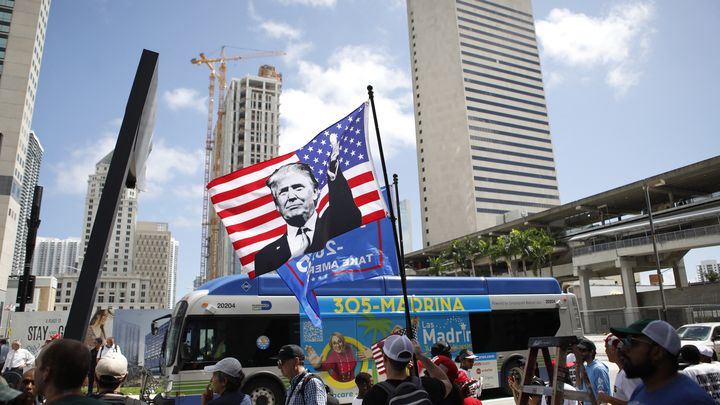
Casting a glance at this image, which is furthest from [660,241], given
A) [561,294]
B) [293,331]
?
[293,331]

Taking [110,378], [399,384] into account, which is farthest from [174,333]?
[399,384]

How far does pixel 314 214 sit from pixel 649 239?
48.4 meters

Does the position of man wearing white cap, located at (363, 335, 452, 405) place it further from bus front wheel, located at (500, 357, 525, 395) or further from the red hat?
bus front wheel, located at (500, 357, 525, 395)

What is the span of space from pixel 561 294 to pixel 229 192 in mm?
12445

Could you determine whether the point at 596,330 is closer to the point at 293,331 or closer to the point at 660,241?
the point at 660,241

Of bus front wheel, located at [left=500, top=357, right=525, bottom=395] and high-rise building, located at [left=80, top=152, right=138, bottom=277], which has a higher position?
high-rise building, located at [left=80, top=152, right=138, bottom=277]

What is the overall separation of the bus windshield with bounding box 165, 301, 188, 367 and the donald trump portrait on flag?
482cm

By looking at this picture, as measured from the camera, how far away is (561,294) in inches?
644

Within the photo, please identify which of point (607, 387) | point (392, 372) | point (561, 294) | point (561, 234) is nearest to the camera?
point (392, 372)

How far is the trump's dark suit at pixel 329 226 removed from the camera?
7469 millimetres

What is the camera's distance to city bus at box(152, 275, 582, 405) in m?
11.3

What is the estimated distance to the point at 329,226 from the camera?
7555mm

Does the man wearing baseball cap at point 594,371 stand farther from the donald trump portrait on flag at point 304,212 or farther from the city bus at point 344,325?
the city bus at point 344,325

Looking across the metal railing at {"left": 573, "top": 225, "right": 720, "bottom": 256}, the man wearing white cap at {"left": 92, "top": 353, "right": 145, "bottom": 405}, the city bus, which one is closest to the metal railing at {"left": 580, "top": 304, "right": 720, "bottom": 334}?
the metal railing at {"left": 573, "top": 225, "right": 720, "bottom": 256}
